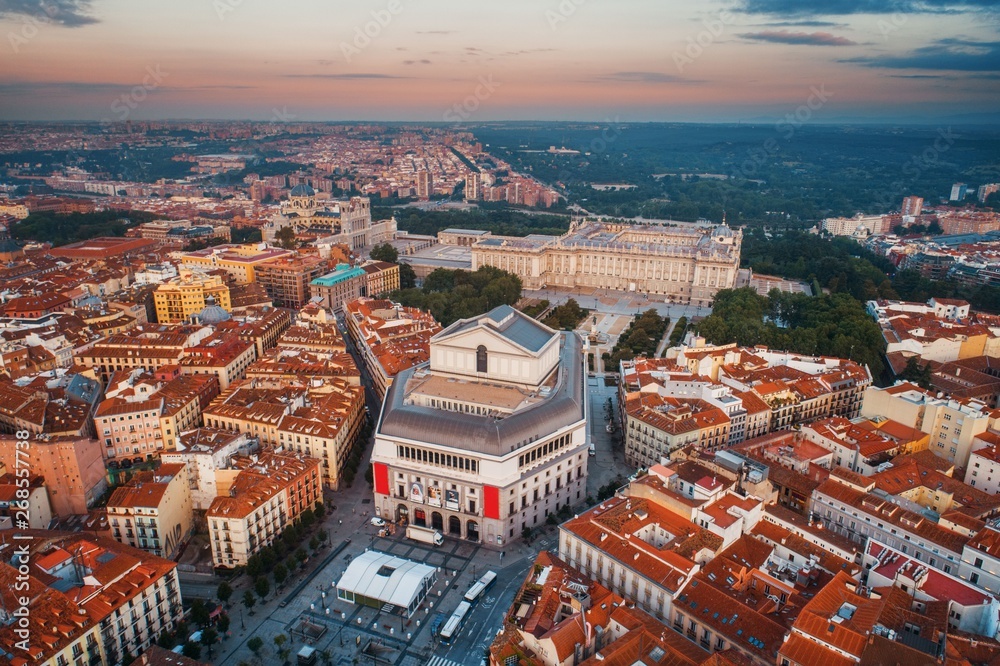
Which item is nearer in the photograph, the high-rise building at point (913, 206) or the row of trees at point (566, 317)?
the row of trees at point (566, 317)

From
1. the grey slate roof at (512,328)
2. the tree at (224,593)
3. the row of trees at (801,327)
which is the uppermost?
the grey slate roof at (512,328)

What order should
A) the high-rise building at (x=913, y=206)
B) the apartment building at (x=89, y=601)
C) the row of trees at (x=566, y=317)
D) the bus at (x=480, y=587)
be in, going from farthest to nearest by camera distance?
1. the high-rise building at (x=913, y=206)
2. the row of trees at (x=566, y=317)
3. the bus at (x=480, y=587)
4. the apartment building at (x=89, y=601)

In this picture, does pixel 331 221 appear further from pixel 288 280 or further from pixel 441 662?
pixel 441 662

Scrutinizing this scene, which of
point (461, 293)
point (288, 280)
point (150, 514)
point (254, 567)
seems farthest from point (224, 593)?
point (288, 280)

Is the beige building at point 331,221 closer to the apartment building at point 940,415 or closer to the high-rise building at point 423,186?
the high-rise building at point 423,186

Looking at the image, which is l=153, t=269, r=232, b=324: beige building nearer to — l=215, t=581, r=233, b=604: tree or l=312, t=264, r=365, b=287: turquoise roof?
l=312, t=264, r=365, b=287: turquoise roof

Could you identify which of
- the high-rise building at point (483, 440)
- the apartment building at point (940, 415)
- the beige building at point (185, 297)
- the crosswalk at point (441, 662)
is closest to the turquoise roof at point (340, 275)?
the beige building at point (185, 297)
